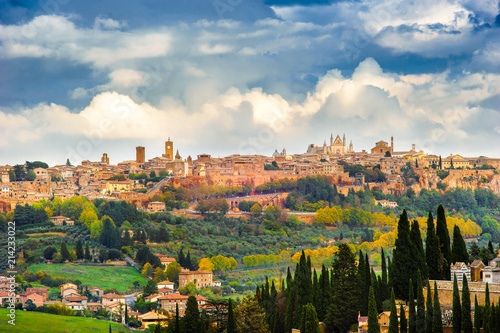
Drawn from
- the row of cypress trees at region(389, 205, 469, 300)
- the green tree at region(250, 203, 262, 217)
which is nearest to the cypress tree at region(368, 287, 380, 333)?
the row of cypress trees at region(389, 205, 469, 300)

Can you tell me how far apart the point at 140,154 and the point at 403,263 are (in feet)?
164

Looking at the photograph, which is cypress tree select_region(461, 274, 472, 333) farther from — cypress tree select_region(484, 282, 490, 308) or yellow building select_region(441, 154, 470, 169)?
yellow building select_region(441, 154, 470, 169)

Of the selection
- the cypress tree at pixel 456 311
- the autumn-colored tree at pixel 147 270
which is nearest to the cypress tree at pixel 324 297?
the cypress tree at pixel 456 311

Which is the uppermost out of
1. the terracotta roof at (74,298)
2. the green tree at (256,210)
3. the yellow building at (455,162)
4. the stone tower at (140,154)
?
the stone tower at (140,154)

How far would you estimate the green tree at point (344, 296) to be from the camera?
1852 centimetres

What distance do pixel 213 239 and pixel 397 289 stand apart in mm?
26348

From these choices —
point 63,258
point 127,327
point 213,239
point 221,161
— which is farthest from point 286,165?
point 127,327

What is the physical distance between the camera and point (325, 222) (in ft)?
163

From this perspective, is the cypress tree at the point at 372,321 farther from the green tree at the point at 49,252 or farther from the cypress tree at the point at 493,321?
→ the green tree at the point at 49,252

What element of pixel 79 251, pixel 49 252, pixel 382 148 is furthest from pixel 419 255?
pixel 382 148

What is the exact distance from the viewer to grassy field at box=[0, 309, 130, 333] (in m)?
26.1

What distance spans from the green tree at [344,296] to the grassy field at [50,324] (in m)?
10.6

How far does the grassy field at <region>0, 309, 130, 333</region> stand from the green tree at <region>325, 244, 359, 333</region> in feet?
34.7

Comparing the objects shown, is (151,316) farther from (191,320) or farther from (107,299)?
(191,320)
